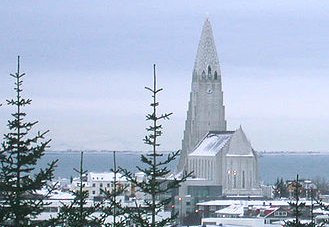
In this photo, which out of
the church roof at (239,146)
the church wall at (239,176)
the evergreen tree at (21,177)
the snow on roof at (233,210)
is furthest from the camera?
the church roof at (239,146)

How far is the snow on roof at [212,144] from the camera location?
14750 cm

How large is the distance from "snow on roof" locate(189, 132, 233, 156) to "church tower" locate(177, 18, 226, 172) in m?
3.01

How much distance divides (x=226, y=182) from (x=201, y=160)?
450 centimetres

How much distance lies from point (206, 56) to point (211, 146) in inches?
499

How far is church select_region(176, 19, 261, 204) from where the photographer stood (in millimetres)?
142875

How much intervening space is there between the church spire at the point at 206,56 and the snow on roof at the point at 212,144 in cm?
763

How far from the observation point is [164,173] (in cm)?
2048

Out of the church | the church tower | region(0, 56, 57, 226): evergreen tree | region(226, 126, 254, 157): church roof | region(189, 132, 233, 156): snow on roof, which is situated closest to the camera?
region(0, 56, 57, 226): evergreen tree

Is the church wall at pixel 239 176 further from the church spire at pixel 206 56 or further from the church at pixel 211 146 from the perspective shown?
the church spire at pixel 206 56

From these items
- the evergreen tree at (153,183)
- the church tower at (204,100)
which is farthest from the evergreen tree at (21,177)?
the church tower at (204,100)

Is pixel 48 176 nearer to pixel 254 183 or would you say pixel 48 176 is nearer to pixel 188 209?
pixel 188 209

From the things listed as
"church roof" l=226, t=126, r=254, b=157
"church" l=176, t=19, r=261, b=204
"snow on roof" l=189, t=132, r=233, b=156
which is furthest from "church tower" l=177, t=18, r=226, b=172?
"church roof" l=226, t=126, r=254, b=157

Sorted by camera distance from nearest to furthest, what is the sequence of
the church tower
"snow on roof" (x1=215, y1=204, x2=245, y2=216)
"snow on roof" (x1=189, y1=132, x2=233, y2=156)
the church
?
"snow on roof" (x1=215, y1=204, x2=245, y2=216) → the church → "snow on roof" (x1=189, y1=132, x2=233, y2=156) → the church tower

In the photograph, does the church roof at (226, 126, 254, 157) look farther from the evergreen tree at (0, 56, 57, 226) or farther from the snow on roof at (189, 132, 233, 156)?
the evergreen tree at (0, 56, 57, 226)
